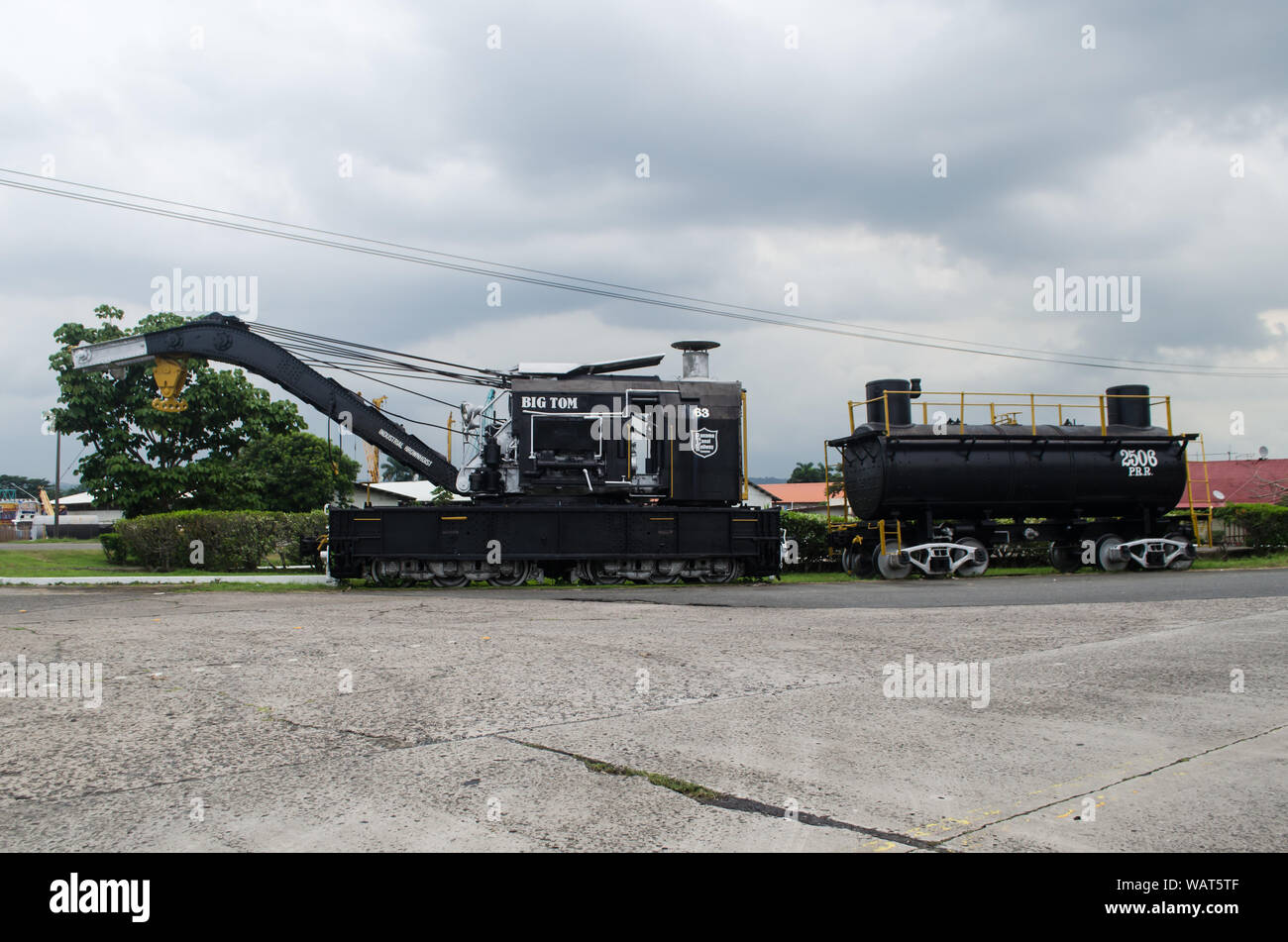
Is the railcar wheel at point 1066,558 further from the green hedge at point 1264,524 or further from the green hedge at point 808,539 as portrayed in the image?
the green hedge at point 1264,524

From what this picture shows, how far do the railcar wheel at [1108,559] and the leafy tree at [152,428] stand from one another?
26186mm

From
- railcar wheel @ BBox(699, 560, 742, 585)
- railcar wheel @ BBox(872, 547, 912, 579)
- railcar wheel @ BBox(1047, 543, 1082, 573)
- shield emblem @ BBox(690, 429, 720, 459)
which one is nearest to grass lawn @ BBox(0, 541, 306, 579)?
railcar wheel @ BBox(699, 560, 742, 585)

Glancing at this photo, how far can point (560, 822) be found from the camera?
3365mm

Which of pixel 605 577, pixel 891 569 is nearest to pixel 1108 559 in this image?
pixel 891 569

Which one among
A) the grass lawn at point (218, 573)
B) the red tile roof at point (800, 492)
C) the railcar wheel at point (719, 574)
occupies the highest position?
the red tile roof at point (800, 492)

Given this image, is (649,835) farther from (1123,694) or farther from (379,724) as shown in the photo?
(1123,694)

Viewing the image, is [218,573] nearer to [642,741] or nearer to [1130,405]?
[642,741]

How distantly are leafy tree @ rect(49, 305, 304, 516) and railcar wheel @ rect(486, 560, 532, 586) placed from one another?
1642cm

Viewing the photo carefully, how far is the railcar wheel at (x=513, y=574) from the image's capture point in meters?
16.8

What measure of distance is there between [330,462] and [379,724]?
3751 centimetres

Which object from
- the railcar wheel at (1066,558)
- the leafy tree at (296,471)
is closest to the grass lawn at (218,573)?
Answer: the railcar wheel at (1066,558)

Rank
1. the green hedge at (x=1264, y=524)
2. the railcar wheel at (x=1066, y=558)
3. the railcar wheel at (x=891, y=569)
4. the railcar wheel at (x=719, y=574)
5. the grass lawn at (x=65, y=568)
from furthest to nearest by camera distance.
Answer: the green hedge at (x=1264, y=524)
the grass lawn at (x=65, y=568)
the railcar wheel at (x=1066, y=558)
the railcar wheel at (x=891, y=569)
the railcar wheel at (x=719, y=574)

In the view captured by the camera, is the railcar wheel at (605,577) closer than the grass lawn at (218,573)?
Yes

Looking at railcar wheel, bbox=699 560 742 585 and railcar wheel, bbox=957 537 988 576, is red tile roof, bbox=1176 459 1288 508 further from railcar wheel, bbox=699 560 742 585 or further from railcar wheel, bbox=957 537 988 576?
railcar wheel, bbox=699 560 742 585
